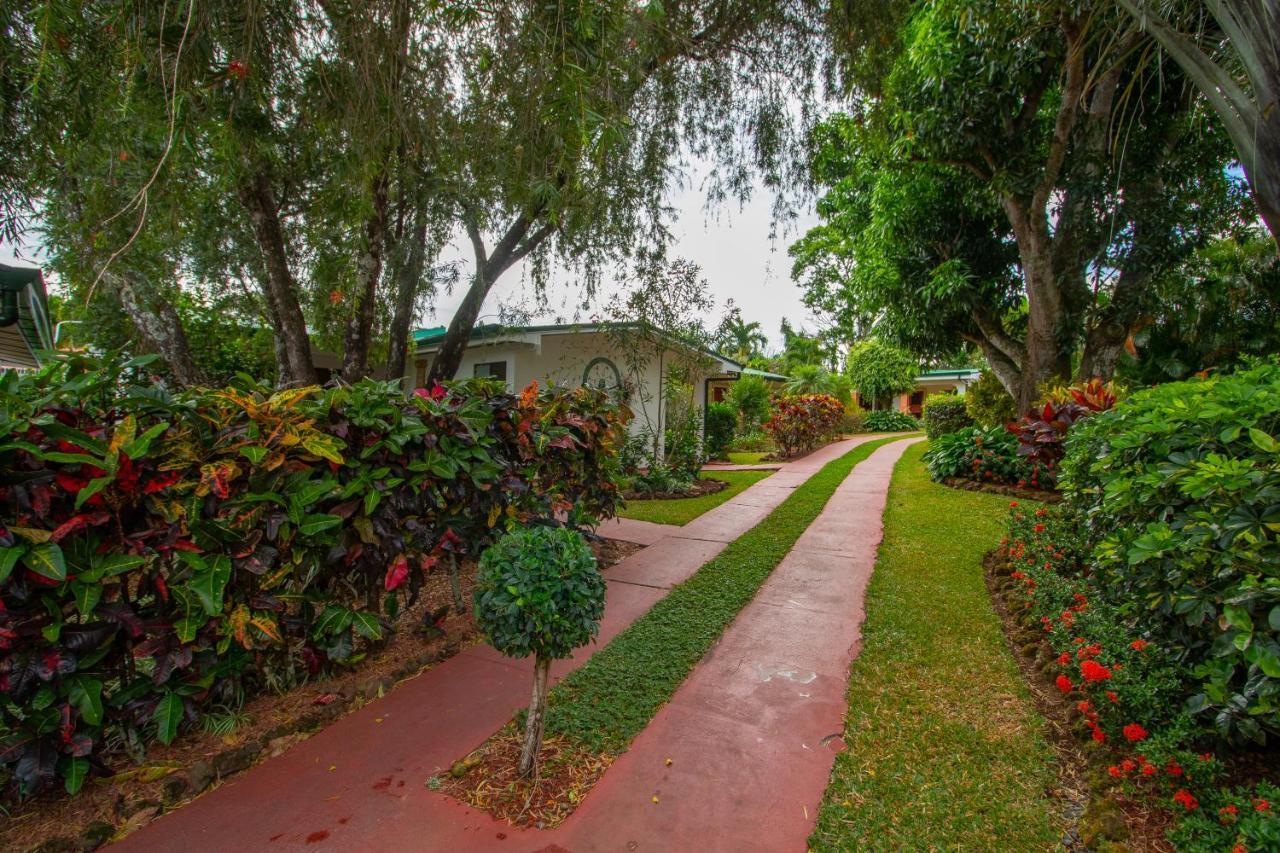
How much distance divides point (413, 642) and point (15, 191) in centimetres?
324

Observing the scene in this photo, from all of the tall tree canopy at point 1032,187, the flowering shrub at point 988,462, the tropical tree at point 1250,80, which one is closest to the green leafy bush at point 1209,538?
the tropical tree at point 1250,80

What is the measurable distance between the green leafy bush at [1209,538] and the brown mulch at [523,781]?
2.24 m

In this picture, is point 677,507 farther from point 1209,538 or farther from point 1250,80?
point 1250,80

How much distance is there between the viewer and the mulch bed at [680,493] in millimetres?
8383

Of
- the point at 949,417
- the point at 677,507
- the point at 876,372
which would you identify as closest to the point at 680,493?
the point at 677,507

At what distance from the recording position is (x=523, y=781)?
2129 millimetres

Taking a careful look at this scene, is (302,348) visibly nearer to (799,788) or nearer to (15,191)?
(15,191)

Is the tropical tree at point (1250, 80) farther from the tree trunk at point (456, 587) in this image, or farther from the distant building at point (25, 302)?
the distant building at point (25, 302)

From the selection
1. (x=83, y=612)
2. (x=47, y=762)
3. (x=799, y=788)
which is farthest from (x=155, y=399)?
(x=799, y=788)

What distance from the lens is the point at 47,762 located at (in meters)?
1.85

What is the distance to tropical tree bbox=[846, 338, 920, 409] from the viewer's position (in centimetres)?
2553

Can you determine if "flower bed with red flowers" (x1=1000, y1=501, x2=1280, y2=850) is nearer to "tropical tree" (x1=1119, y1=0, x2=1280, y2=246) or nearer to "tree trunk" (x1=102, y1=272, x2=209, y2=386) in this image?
"tropical tree" (x1=1119, y1=0, x2=1280, y2=246)

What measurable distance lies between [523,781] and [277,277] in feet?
19.1

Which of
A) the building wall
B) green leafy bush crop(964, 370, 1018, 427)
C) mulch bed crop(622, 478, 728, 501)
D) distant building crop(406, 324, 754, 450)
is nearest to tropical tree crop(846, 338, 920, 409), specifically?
green leafy bush crop(964, 370, 1018, 427)
